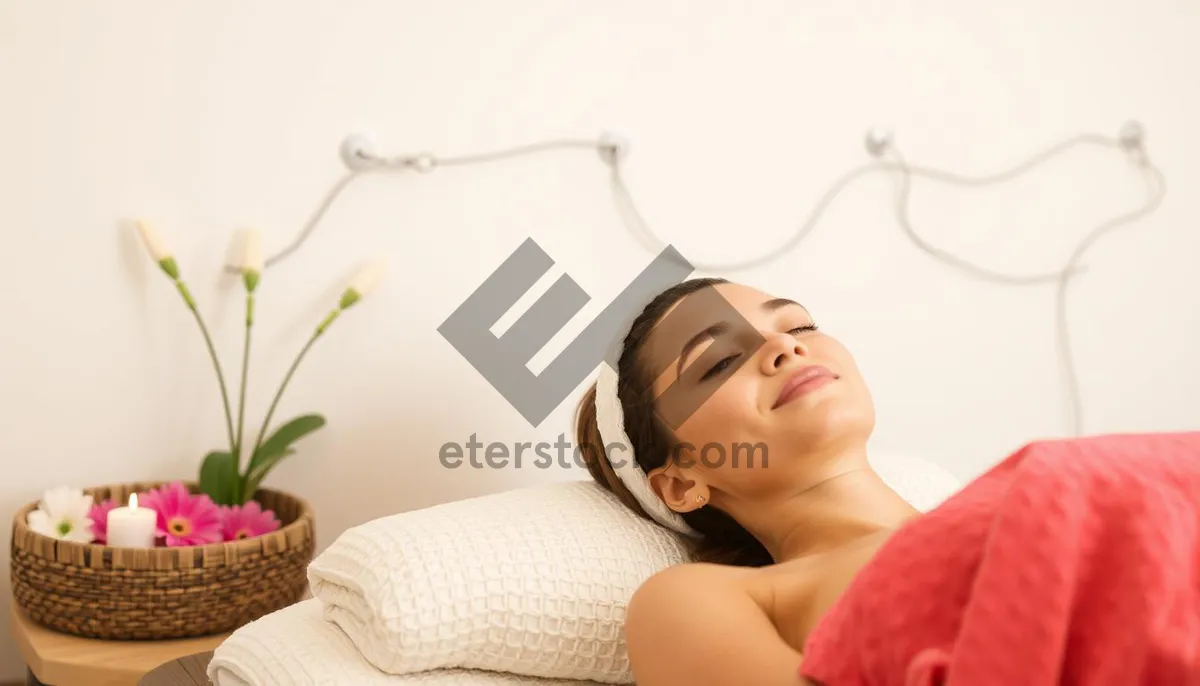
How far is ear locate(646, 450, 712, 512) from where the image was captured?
135 centimetres

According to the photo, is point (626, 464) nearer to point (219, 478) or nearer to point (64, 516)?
point (219, 478)

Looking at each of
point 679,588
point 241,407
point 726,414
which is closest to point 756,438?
point 726,414

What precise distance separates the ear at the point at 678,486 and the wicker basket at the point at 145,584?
20.8 inches

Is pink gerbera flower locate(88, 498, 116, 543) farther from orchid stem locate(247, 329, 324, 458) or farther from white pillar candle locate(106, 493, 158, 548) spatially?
orchid stem locate(247, 329, 324, 458)

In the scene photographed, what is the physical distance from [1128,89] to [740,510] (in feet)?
4.42

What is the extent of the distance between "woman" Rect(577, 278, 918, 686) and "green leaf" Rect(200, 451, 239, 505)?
554 mm

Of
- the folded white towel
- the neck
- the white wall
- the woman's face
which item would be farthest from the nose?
the white wall

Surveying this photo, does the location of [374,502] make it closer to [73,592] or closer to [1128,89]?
[73,592]

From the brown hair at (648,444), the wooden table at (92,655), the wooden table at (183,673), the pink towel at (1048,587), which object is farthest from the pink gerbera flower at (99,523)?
the pink towel at (1048,587)

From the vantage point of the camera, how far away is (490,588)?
3.73ft

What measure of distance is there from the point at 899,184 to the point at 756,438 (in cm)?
90

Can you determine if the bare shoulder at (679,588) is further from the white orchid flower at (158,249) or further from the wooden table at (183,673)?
the white orchid flower at (158,249)

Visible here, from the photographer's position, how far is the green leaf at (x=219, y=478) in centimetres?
159

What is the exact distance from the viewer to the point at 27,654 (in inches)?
57.0
